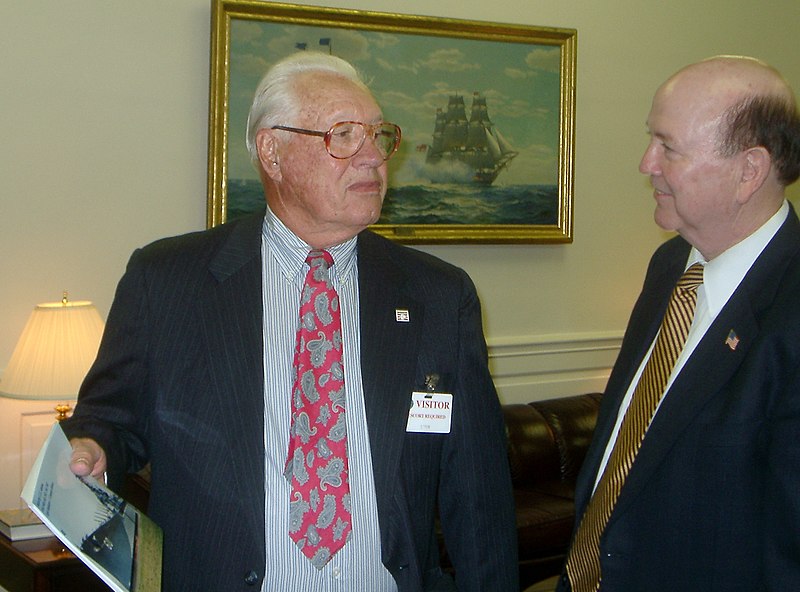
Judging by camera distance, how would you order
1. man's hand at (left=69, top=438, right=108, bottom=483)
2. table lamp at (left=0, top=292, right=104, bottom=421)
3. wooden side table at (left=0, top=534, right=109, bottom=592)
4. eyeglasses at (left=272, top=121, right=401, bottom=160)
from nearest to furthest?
man's hand at (left=69, top=438, right=108, bottom=483)
eyeglasses at (left=272, top=121, right=401, bottom=160)
wooden side table at (left=0, top=534, right=109, bottom=592)
table lamp at (left=0, top=292, right=104, bottom=421)

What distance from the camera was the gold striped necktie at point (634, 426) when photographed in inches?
88.0

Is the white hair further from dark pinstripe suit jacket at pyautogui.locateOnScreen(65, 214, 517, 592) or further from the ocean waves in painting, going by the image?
the ocean waves in painting

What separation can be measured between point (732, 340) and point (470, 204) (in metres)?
3.16

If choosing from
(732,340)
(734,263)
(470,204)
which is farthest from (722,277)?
(470,204)

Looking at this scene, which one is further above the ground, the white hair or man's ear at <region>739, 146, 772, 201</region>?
the white hair

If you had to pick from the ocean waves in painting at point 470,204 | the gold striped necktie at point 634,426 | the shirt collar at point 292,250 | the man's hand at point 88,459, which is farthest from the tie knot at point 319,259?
the ocean waves in painting at point 470,204

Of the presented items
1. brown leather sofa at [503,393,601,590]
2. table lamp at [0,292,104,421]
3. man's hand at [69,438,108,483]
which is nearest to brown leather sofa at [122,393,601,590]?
brown leather sofa at [503,393,601,590]

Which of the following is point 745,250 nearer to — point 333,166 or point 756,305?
point 756,305

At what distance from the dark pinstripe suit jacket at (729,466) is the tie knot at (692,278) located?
0.67 ft

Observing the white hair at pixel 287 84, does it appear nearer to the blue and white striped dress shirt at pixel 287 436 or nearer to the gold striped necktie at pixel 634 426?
the blue and white striped dress shirt at pixel 287 436

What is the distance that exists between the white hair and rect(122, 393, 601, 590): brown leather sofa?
113 inches

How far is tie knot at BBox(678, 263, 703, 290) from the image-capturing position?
2.33 meters

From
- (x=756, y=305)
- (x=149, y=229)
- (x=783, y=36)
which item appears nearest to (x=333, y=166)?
(x=756, y=305)

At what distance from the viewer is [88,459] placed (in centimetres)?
187
